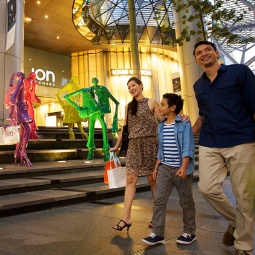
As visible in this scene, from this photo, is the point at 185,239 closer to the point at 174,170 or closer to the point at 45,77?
the point at 174,170

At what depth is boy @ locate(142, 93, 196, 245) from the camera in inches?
96.3

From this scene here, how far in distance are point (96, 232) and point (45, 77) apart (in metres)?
20.8

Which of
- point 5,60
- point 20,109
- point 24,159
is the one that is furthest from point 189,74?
point 24,159

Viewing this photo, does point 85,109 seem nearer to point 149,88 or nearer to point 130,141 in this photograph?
point 130,141

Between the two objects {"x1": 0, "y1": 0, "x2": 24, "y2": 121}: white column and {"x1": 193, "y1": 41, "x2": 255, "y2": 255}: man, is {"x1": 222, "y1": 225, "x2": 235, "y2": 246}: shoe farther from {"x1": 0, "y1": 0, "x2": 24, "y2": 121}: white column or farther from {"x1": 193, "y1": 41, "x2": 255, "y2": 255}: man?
{"x1": 0, "y1": 0, "x2": 24, "y2": 121}: white column

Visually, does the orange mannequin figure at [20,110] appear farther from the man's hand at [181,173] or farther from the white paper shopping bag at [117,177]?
the man's hand at [181,173]

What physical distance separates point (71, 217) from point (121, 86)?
24.3 meters

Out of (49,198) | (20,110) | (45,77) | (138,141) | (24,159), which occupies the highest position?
(45,77)

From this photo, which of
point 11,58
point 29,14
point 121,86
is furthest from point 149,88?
point 11,58

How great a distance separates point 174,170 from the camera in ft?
8.25

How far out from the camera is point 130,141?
3.09 metres

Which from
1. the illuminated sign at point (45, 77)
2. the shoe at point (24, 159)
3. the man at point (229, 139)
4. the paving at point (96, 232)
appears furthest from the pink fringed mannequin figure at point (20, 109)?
the illuminated sign at point (45, 77)

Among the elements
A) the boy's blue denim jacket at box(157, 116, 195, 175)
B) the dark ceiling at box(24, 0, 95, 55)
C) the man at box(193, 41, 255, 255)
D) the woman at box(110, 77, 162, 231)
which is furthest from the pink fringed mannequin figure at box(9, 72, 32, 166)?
the dark ceiling at box(24, 0, 95, 55)

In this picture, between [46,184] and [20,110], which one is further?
[20,110]
